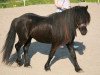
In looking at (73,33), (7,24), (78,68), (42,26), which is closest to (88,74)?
(78,68)

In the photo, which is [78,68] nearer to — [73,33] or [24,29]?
[73,33]

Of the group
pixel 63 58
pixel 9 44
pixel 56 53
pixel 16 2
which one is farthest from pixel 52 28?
pixel 16 2

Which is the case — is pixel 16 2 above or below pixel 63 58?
below

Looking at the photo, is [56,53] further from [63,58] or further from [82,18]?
[82,18]

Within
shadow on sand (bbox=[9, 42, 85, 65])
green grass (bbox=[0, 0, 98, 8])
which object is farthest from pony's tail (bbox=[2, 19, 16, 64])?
green grass (bbox=[0, 0, 98, 8])

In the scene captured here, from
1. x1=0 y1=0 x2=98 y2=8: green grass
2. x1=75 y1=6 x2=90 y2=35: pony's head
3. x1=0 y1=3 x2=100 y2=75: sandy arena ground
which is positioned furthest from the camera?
x1=0 y1=0 x2=98 y2=8: green grass

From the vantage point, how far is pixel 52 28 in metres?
8.38

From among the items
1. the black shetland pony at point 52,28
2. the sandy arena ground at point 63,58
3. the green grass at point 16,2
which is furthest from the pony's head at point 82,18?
the green grass at point 16,2

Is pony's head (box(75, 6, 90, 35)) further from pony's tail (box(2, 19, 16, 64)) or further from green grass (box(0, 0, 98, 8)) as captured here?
green grass (box(0, 0, 98, 8))

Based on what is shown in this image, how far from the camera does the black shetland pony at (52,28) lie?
827 cm

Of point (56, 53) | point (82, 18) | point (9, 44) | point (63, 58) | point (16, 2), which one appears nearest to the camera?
point (82, 18)

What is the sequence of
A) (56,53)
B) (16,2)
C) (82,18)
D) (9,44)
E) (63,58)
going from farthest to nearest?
(16,2)
(56,53)
(63,58)
(9,44)
(82,18)

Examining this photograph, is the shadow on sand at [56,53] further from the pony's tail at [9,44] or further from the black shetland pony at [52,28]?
the black shetland pony at [52,28]

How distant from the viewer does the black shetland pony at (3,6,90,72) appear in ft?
27.1
